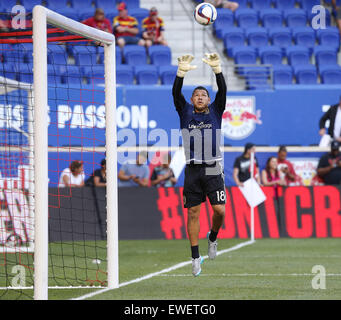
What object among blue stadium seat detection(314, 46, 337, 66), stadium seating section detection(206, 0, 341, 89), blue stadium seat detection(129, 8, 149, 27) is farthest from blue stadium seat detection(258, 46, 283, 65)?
blue stadium seat detection(129, 8, 149, 27)

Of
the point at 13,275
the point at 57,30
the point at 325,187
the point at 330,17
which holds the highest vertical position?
the point at 330,17

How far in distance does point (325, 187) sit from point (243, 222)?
1.94m

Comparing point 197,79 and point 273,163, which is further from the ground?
point 197,79

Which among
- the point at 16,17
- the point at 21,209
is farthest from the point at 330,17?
the point at 16,17

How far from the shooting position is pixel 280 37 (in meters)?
24.0

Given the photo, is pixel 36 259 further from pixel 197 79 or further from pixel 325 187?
pixel 197 79

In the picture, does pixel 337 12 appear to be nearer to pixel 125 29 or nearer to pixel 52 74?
pixel 125 29

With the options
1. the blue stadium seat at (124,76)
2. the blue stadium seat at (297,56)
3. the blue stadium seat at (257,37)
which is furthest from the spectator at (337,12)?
the blue stadium seat at (124,76)

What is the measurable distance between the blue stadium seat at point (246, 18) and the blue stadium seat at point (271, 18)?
0.24 metres

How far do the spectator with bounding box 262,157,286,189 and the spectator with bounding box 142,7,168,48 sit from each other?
602cm

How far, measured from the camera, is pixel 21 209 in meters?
15.9

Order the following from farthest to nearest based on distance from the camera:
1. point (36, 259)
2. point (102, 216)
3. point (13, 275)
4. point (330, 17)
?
point (330, 17) < point (102, 216) < point (13, 275) < point (36, 259)

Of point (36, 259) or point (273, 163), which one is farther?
point (273, 163)
